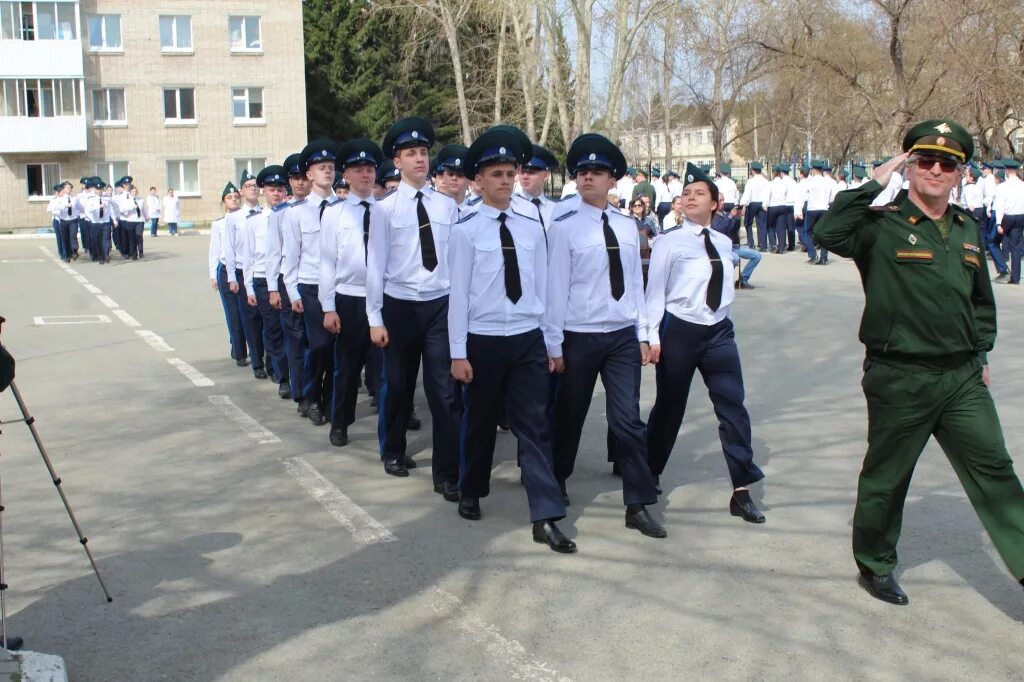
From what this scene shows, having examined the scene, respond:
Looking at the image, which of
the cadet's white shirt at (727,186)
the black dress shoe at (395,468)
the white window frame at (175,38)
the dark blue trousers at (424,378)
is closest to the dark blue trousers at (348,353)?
the dark blue trousers at (424,378)

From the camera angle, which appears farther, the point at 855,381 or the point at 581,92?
the point at 581,92

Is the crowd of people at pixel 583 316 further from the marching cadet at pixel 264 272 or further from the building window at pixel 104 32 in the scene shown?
the building window at pixel 104 32

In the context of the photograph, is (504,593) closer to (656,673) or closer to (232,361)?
(656,673)

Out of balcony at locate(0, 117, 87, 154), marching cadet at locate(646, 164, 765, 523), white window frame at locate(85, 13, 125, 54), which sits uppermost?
white window frame at locate(85, 13, 125, 54)

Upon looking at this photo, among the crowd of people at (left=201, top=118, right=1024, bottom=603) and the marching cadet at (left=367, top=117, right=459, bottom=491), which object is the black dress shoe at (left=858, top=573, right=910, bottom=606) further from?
the marching cadet at (left=367, top=117, right=459, bottom=491)

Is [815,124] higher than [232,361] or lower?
higher

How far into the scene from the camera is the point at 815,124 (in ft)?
207

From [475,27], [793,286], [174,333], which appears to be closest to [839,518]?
[174,333]

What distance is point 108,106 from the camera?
55.8m

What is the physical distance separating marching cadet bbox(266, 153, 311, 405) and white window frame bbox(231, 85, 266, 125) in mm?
48898

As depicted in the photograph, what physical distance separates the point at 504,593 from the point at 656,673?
1.11 metres

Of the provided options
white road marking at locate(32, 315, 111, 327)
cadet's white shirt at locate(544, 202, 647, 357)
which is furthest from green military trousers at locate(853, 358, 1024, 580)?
white road marking at locate(32, 315, 111, 327)

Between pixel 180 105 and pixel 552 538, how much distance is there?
178ft

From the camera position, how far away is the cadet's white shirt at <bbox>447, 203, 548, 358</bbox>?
6.48 m
